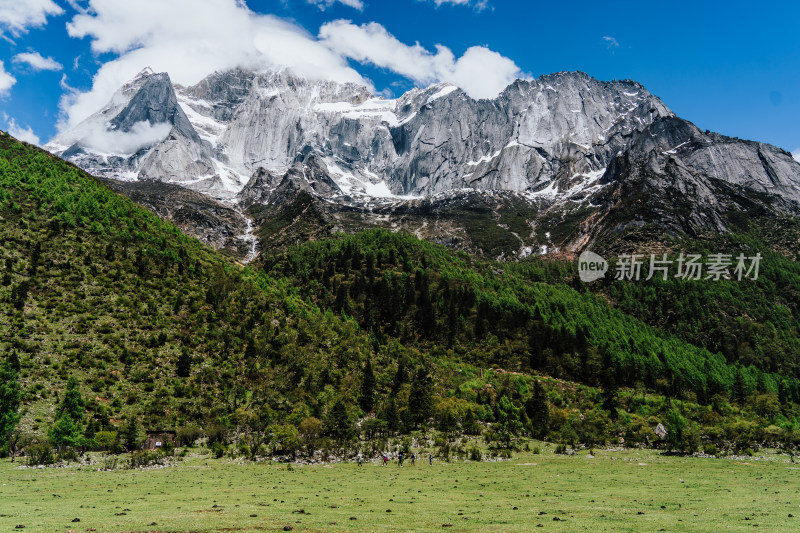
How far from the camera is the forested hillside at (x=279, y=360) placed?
68.0 m

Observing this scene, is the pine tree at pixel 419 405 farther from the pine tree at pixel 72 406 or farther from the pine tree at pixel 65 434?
the pine tree at pixel 72 406

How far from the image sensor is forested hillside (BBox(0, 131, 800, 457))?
68.0 meters

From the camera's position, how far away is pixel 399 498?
34250 mm

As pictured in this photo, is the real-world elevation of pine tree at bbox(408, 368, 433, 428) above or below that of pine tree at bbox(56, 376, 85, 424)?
above

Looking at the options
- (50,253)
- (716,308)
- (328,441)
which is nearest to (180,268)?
(50,253)

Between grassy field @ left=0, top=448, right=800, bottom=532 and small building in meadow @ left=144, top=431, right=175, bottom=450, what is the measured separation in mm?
6526

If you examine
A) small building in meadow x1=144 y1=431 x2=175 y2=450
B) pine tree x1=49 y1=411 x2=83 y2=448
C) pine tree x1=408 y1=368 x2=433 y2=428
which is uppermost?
pine tree x1=408 y1=368 x2=433 y2=428

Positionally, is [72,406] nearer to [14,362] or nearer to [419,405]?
[14,362]

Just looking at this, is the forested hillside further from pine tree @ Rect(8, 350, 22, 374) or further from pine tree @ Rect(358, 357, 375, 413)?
pine tree @ Rect(358, 357, 375, 413)

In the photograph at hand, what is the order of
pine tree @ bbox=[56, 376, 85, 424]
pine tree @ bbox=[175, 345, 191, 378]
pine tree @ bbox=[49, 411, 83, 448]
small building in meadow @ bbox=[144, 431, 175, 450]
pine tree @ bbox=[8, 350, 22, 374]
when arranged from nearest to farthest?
1. pine tree @ bbox=[49, 411, 83, 448]
2. pine tree @ bbox=[56, 376, 85, 424]
3. small building in meadow @ bbox=[144, 431, 175, 450]
4. pine tree @ bbox=[8, 350, 22, 374]
5. pine tree @ bbox=[175, 345, 191, 378]

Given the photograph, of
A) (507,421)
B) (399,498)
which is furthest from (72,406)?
(507,421)

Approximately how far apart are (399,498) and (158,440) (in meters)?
44.3

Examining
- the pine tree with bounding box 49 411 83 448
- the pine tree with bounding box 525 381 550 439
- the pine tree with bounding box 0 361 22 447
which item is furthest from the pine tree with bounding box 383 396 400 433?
the pine tree with bounding box 0 361 22 447

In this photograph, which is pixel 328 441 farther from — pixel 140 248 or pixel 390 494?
pixel 140 248
